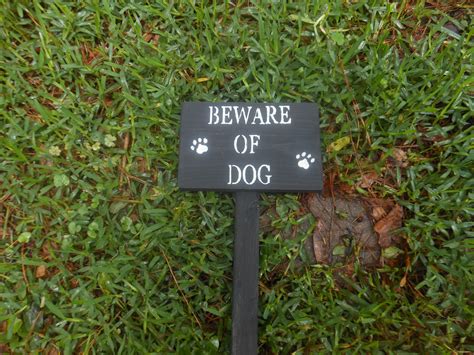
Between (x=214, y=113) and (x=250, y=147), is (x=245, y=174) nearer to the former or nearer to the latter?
(x=250, y=147)

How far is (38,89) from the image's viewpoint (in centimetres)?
166

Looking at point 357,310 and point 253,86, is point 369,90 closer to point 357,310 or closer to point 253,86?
point 253,86

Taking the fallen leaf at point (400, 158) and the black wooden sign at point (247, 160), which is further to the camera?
the fallen leaf at point (400, 158)

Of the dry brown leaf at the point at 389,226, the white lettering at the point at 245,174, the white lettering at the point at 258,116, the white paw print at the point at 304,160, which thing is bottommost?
the dry brown leaf at the point at 389,226

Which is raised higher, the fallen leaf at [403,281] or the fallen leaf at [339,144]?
the fallen leaf at [339,144]

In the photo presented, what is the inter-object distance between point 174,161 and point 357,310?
96 cm

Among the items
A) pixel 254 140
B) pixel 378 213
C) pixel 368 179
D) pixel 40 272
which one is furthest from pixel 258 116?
pixel 40 272

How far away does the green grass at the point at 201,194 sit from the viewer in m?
1.47

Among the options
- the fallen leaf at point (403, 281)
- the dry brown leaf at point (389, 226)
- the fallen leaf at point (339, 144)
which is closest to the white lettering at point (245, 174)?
the fallen leaf at point (339, 144)

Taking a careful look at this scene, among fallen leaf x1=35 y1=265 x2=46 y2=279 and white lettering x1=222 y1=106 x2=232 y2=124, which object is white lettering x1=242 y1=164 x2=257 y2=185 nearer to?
white lettering x1=222 y1=106 x2=232 y2=124

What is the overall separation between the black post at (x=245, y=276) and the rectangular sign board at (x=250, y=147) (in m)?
0.08

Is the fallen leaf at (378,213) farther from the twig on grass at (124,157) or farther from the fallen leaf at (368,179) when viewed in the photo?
the twig on grass at (124,157)

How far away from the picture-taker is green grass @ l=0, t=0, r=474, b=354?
1.47 metres

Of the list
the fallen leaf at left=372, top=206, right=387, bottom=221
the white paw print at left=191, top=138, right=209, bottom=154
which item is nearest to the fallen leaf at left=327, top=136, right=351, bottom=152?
the fallen leaf at left=372, top=206, right=387, bottom=221
